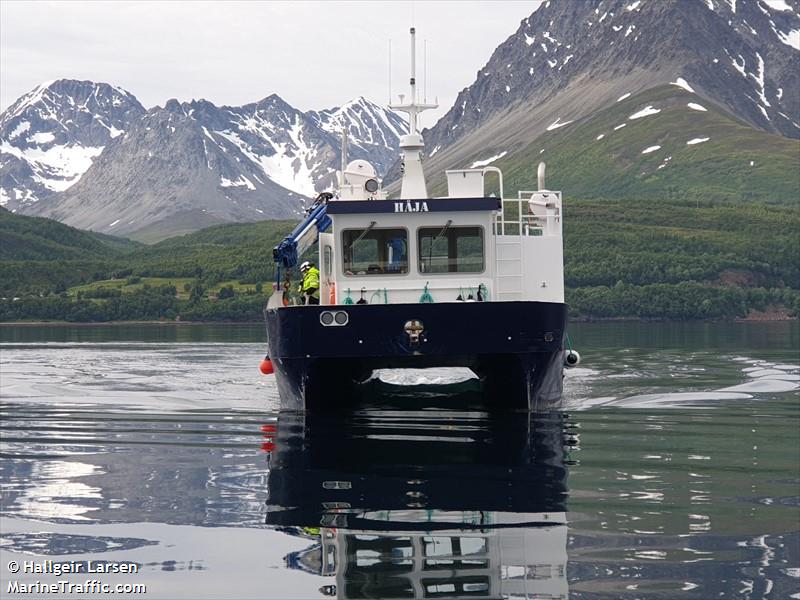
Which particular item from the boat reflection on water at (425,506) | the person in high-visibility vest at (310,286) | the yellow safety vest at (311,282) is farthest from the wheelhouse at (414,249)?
the boat reflection on water at (425,506)

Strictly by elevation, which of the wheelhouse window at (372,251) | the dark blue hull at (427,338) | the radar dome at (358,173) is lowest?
the dark blue hull at (427,338)

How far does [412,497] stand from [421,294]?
11904mm

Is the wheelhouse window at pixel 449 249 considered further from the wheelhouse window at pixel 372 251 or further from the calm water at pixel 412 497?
the calm water at pixel 412 497

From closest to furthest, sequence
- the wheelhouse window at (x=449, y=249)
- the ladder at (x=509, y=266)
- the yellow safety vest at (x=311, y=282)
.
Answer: the wheelhouse window at (x=449, y=249)
the ladder at (x=509, y=266)
the yellow safety vest at (x=311, y=282)

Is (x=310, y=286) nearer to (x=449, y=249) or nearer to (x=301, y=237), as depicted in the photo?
(x=301, y=237)

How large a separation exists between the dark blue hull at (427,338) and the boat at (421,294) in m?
0.02

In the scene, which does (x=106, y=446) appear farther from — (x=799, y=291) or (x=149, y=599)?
(x=799, y=291)

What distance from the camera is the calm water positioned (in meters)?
13.7

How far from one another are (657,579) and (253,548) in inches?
190

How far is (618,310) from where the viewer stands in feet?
509

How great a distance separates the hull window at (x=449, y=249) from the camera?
98.1ft

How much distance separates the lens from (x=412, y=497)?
1811cm

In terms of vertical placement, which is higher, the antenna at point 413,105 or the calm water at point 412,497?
the antenna at point 413,105

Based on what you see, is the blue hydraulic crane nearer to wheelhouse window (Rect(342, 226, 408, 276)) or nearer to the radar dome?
the radar dome
